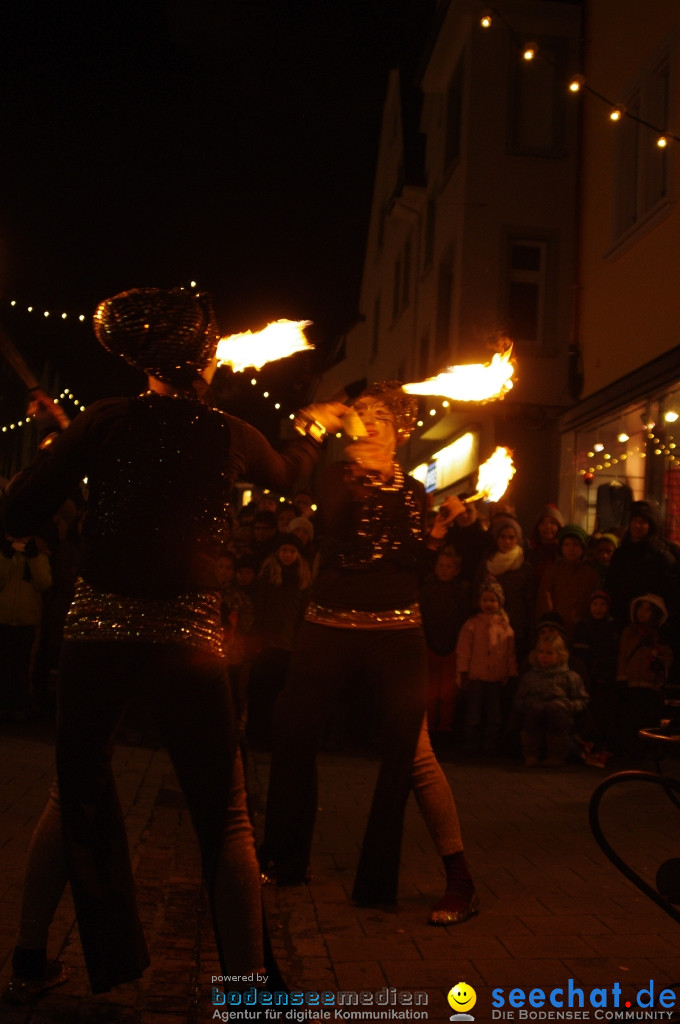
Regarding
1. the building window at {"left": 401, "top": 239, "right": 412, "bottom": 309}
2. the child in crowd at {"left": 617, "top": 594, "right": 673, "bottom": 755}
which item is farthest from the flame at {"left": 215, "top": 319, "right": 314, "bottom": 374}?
the building window at {"left": 401, "top": 239, "right": 412, "bottom": 309}

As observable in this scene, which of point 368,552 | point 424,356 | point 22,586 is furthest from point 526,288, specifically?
point 368,552

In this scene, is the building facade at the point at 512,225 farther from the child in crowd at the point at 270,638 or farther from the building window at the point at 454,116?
the child in crowd at the point at 270,638

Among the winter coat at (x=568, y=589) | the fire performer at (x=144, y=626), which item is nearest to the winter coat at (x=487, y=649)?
the winter coat at (x=568, y=589)

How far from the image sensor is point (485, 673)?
9898 millimetres

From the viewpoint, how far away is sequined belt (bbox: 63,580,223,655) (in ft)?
9.43

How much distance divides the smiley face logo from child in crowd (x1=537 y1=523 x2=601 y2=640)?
22.9 feet

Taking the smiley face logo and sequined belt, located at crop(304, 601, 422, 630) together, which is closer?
the smiley face logo

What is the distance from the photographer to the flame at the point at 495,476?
5.45 metres

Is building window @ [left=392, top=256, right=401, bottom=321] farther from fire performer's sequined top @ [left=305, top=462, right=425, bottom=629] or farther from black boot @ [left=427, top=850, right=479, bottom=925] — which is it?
black boot @ [left=427, top=850, right=479, bottom=925]

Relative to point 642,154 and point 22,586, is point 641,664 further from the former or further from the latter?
Result: point 642,154

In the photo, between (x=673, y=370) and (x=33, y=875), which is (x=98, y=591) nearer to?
(x=33, y=875)

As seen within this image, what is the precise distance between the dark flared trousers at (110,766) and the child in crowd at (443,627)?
7212mm

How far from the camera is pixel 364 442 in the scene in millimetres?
4746

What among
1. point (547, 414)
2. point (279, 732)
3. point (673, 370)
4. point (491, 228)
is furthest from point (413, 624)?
point (491, 228)
